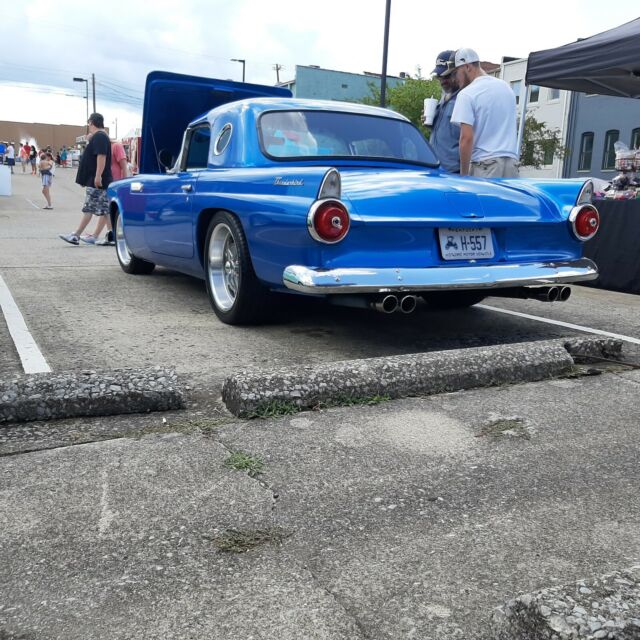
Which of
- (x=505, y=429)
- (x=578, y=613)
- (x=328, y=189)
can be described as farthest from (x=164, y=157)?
(x=578, y=613)

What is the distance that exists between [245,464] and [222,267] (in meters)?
2.62

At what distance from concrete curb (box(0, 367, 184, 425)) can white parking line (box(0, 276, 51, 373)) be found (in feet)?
1.93

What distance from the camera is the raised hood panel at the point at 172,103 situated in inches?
286

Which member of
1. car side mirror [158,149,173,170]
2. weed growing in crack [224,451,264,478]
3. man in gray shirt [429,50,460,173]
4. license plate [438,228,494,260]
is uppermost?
man in gray shirt [429,50,460,173]

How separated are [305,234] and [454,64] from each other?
3.09 m

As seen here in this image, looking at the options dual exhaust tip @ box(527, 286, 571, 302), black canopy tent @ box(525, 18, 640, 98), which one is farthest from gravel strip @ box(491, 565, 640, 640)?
black canopy tent @ box(525, 18, 640, 98)

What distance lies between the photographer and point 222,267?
494 centimetres

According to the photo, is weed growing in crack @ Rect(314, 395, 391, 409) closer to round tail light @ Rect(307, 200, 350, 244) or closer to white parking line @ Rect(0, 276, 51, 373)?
round tail light @ Rect(307, 200, 350, 244)

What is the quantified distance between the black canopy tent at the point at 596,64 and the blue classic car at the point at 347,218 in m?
3.64

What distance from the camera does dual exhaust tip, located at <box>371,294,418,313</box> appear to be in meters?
3.74

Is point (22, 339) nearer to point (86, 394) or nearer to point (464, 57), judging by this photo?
point (86, 394)

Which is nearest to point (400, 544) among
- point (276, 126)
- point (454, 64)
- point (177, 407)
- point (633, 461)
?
point (633, 461)

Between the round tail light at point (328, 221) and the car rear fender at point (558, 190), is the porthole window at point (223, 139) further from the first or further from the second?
the car rear fender at point (558, 190)

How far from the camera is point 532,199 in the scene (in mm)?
4289
